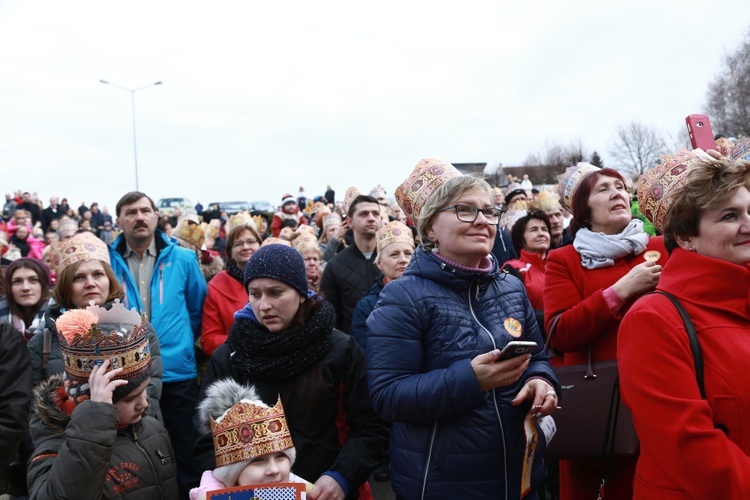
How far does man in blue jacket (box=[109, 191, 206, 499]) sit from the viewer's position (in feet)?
16.4

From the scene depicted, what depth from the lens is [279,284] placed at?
10.5 ft

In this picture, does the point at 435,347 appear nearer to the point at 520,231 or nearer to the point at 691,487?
the point at 691,487

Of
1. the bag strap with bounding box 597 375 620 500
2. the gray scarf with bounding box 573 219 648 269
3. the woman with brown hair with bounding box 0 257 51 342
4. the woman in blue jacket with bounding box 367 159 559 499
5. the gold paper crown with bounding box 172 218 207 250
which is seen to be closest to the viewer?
the woman in blue jacket with bounding box 367 159 559 499

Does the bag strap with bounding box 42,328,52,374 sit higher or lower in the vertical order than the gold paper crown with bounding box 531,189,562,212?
lower

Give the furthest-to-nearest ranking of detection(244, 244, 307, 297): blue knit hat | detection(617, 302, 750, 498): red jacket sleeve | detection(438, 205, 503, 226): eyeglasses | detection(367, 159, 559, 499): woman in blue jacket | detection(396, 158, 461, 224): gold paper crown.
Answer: detection(396, 158, 461, 224): gold paper crown < detection(244, 244, 307, 297): blue knit hat < detection(438, 205, 503, 226): eyeglasses < detection(367, 159, 559, 499): woman in blue jacket < detection(617, 302, 750, 498): red jacket sleeve

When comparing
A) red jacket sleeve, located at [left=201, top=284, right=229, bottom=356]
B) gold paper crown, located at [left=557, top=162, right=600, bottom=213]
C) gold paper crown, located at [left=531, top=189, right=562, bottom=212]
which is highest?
gold paper crown, located at [left=557, top=162, right=600, bottom=213]

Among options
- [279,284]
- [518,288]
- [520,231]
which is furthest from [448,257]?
[520,231]

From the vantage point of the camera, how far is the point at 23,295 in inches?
195

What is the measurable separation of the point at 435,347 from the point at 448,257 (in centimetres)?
42

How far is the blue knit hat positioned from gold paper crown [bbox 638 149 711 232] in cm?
200

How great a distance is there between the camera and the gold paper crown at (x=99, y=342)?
106 inches

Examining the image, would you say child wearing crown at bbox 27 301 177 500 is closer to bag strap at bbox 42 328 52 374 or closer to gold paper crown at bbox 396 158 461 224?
bag strap at bbox 42 328 52 374

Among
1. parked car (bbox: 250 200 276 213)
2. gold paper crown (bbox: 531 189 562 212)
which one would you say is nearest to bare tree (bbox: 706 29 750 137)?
parked car (bbox: 250 200 276 213)

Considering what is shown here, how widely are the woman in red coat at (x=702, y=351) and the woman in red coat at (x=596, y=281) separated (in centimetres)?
75
